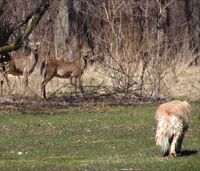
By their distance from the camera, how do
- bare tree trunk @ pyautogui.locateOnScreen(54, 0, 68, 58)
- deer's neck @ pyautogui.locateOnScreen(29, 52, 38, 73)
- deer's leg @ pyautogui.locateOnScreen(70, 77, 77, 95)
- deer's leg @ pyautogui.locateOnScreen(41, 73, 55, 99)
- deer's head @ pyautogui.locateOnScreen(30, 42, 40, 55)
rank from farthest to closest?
bare tree trunk @ pyautogui.locateOnScreen(54, 0, 68, 58), deer's head @ pyautogui.locateOnScreen(30, 42, 40, 55), deer's neck @ pyautogui.locateOnScreen(29, 52, 38, 73), deer's leg @ pyautogui.locateOnScreen(70, 77, 77, 95), deer's leg @ pyautogui.locateOnScreen(41, 73, 55, 99)

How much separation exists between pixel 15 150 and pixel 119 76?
13742 millimetres

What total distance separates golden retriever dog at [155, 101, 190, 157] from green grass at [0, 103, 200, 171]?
26 cm

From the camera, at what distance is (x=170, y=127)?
1418 centimetres

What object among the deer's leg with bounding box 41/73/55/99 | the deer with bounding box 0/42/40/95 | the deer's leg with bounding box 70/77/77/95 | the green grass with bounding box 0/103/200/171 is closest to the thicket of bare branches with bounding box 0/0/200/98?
the deer with bounding box 0/42/40/95

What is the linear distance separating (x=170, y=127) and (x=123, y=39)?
1689 cm

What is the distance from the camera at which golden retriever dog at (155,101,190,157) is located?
14.2 meters

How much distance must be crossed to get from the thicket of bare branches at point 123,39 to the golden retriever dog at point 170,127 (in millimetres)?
12634

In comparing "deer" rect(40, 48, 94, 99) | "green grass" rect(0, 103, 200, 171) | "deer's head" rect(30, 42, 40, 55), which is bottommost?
"green grass" rect(0, 103, 200, 171)

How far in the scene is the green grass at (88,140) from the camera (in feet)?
46.1

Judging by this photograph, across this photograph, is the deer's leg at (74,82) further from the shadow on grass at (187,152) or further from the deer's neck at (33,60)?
the shadow on grass at (187,152)

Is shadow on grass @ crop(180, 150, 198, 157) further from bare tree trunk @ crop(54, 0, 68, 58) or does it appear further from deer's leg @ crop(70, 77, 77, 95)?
bare tree trunk @ crop(54, 0, 68, 58)

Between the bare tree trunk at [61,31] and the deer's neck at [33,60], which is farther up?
the bare tree trunk at [61,31]

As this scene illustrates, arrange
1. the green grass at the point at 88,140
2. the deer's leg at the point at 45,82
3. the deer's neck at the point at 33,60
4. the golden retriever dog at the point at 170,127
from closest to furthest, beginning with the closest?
the green grass at the point at 88,140, the golden retriever dog at the point at 170,127, the deer's leg at the point at 45,82, the deer's neck at the point at 33,60

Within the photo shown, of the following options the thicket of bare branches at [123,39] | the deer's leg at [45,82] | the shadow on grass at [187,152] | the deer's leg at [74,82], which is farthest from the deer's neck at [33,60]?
the shadow on grass at [187,152]
